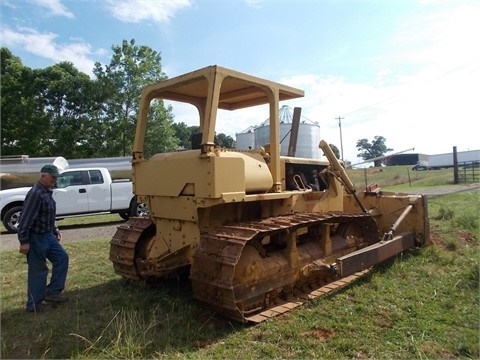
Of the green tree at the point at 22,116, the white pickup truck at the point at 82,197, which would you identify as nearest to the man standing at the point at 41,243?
the white pickup truck at the point at 82,197

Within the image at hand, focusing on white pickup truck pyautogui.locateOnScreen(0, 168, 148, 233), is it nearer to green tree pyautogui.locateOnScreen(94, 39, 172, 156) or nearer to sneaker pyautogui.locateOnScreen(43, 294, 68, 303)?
sneaker pyautogui.locateOnScreen(43, 294, 68, 303)

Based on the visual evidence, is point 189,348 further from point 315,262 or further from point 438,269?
point 438,269

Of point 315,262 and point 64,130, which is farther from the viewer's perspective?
point 64,130

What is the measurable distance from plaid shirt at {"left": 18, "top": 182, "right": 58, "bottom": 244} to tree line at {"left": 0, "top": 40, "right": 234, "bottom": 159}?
21.9 m

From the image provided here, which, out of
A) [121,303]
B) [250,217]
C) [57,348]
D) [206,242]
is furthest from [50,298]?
[250,217]

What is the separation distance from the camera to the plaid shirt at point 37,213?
4793mm

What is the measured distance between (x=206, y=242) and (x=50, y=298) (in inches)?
90.5

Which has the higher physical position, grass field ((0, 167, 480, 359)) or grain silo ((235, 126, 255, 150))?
grain silo ((235, 126, 255, 150))

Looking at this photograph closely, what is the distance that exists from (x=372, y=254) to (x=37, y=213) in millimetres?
4256

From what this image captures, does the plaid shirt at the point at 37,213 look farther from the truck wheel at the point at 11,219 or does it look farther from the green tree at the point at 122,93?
the green tree at the point at 122,93

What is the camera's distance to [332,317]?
14.2 feet

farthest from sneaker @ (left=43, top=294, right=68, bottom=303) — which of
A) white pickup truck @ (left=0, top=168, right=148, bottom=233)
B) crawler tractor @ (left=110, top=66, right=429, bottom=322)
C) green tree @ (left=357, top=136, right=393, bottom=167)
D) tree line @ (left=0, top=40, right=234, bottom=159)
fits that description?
green tree @ (left=357, top=136, right=393, bottom=167)

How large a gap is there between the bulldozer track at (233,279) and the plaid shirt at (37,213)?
2084 millimetres

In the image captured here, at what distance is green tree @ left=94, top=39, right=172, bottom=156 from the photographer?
27.8 metres
